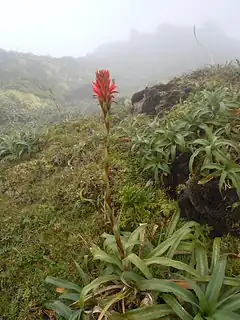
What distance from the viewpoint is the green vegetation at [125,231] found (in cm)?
275

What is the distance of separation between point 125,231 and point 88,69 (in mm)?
41260

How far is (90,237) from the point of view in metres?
3.98

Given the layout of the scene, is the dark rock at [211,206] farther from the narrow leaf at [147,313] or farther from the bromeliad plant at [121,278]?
the narrow leaf at [147,313]

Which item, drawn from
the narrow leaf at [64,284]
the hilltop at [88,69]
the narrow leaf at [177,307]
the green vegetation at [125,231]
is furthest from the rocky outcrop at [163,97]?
the narrow leaf at [177,307]

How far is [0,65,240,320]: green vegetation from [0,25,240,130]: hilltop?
12.7 feet

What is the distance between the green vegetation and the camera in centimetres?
275

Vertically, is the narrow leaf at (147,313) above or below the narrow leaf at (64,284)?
above

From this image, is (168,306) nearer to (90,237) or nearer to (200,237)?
(200,237)

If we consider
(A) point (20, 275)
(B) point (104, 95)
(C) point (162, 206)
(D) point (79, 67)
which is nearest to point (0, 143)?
(A) point (20, 275)

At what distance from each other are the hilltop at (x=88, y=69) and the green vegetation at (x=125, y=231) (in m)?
3.87

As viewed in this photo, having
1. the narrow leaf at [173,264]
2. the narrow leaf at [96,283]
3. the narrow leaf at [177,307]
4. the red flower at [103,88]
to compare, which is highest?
the red flower at [103,88]

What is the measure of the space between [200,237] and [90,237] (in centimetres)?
128

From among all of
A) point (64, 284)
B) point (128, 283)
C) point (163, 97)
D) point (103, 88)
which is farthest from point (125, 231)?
point (163, 97)

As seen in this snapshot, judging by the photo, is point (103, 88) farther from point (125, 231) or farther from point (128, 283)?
point (125, 231)
